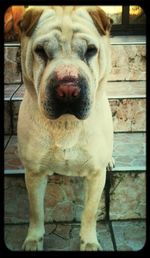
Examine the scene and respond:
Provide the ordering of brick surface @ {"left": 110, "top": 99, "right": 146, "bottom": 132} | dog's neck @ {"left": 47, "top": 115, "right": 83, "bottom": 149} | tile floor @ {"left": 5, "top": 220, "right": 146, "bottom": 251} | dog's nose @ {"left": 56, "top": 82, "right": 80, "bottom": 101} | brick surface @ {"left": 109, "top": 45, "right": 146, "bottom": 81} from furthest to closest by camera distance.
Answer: brick surface @ {"left": 109, "top": 45, "right": 146, "bottom": 81}, brick surface @ {"left": 110, "top": 99, "right": 146, "bottom": 132}, tile floor @ {"left": 5, "top": 220, "right": 146, "bottom": 251}, dog's neck @ {"left": 47, "top": 115, "right": 83, "bottom": 149}, dog's nose @ {"left": 56, "top": 82, "right": 80, "bottom": 101}

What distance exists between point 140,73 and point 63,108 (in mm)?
1180

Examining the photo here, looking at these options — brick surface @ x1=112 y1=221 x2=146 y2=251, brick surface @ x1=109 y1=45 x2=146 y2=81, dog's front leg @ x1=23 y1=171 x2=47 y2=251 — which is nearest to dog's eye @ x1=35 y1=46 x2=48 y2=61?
dog's front leg @ x1=23 y1=171 x2=47 y2=251

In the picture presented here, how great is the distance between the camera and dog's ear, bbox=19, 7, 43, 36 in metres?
1.20

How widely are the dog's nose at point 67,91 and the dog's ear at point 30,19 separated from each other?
202mm

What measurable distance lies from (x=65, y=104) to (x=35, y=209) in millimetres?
482

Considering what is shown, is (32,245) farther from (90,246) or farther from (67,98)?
(67,98)

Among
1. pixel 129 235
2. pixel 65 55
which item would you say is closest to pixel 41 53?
pixel 65 55

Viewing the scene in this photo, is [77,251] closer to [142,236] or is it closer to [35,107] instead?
[142,236]

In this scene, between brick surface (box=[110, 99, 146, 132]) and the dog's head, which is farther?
brick surface (box=[110, 99, 146, 132])

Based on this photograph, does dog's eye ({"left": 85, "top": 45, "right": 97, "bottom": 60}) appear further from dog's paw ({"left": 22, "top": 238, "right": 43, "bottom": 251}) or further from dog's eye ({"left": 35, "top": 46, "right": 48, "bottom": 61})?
dog's paw ({"left": 22, "top": 238, "right": 43, "bottom": 251})

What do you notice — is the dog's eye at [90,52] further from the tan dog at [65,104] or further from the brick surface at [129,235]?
the brick surface at [129,235]

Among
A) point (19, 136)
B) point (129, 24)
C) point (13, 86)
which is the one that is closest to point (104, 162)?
point (19, 136)

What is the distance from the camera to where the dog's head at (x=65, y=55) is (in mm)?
1124

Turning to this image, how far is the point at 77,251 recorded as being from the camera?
1.51 m
